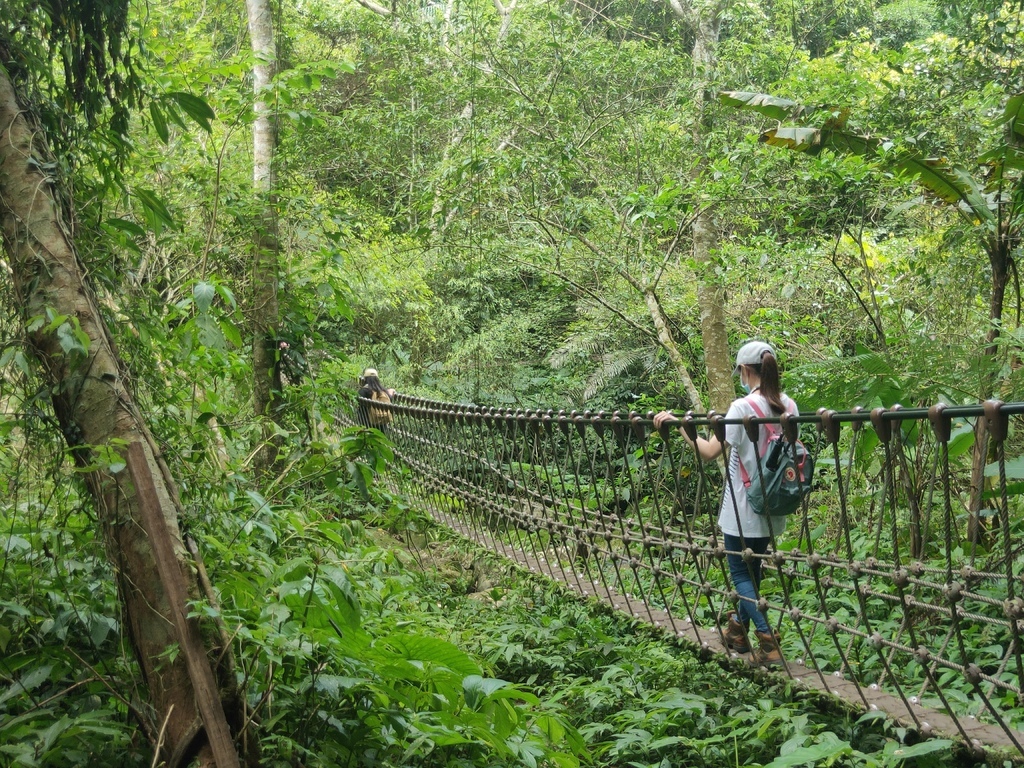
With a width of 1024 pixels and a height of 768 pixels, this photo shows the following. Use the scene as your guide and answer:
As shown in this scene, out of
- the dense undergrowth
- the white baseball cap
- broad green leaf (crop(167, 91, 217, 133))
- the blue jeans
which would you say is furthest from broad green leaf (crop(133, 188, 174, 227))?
the blue jeans

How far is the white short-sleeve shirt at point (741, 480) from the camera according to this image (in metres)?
2.62

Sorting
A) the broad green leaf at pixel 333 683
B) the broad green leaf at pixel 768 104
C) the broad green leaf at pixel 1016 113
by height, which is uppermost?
the broad green leaf at pixel 768 104

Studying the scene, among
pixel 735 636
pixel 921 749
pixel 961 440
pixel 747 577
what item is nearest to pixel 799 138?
pixel 961 440

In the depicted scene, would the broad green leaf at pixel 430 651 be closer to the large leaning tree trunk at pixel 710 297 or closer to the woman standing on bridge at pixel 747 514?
the woman standing on bridge at pixel 747 514

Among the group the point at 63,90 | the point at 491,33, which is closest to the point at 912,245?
the point at 491,33

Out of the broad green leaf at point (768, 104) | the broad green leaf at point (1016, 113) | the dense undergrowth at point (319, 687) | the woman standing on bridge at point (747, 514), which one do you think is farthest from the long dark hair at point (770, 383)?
the broad green leaf at point (768, 104)

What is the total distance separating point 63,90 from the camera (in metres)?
2.06

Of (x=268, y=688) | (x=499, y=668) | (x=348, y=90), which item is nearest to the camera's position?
(x=268, y=688)

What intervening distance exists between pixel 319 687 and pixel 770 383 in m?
Answer: 1.69

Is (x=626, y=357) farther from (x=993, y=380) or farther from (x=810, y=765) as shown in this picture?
(x=810, y=765)

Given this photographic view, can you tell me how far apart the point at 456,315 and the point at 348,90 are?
3816 mm

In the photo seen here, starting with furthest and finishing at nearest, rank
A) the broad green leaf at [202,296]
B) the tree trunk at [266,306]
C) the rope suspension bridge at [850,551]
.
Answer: the tree trunk at [266,306] → the broad green leaf at [202,296] → the rope suspension bridge at [850,551]

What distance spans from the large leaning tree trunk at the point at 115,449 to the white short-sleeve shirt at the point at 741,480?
165cm

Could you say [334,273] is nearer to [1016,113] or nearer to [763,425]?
[763,425]
